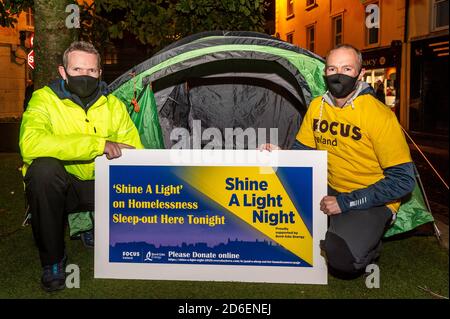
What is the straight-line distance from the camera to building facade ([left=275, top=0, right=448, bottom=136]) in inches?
554

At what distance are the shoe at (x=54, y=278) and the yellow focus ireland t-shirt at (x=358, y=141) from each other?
170 cm

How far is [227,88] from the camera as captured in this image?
5.52 metres

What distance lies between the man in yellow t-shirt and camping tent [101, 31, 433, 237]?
58cm

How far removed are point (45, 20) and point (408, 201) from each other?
3481 millimetres

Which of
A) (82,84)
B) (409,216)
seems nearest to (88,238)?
(82,84)

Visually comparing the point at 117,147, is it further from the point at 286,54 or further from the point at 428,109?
the point at 428,109

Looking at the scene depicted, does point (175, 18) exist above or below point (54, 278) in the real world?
above

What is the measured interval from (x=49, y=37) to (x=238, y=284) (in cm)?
298

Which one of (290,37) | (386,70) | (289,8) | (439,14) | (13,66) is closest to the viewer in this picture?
(439,14)

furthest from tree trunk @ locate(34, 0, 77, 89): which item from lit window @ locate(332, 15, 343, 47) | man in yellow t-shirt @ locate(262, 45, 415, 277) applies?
lit window @ locate(332, 15, 343, 47)

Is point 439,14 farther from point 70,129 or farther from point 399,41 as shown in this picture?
point 70,129

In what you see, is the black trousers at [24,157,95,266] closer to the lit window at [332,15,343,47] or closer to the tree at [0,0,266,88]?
the tree at [0,0,266,88]

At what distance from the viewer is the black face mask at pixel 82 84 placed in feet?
9.78

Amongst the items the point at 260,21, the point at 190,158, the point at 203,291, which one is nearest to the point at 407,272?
the point at 203,291
